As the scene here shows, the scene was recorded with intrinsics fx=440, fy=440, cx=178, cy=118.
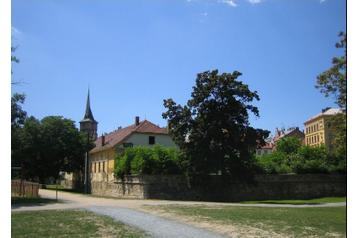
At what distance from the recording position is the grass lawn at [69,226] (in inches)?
491

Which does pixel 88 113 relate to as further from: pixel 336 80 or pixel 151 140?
pixel 336 80

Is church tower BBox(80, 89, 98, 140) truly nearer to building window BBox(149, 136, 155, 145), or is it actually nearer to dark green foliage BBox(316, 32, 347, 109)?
building window BBox(149, 136, 155, 145)

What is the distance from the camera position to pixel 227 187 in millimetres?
36344

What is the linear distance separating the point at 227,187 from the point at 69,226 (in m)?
23.7

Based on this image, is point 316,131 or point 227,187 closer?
point 227,187

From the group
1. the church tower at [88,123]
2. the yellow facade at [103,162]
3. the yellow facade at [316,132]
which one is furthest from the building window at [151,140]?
the church tower at [88,123]

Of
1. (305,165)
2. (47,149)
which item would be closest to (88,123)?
(47,149)

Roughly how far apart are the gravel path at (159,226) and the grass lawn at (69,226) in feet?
1.54

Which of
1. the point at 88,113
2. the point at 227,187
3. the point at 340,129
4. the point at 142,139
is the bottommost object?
the point at 227,187

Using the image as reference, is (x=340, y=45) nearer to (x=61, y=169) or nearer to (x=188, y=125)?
(x=188, y=125)

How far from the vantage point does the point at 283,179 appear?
3981cm

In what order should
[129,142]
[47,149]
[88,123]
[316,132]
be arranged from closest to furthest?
[129,142], [47,149], [316,132], [88,123]
